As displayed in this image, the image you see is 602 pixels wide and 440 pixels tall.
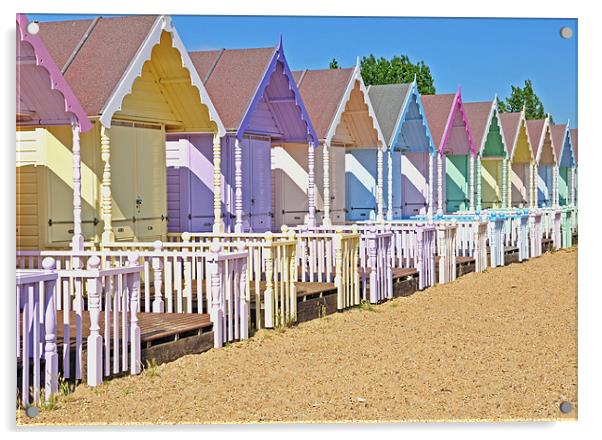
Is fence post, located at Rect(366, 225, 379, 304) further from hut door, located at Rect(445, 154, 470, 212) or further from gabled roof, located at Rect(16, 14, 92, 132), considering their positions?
hut door, located at Rect(445, 154, 470, 212)

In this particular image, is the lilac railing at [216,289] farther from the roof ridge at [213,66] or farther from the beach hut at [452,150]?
the beach hut at [452,150]

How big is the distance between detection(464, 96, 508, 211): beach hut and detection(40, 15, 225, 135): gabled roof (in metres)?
13.5

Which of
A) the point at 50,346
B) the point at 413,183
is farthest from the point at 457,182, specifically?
the point at 50,346

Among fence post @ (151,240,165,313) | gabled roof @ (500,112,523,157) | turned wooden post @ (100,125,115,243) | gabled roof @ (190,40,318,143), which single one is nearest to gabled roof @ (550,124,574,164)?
gabled roof @ (500,112,523,157)

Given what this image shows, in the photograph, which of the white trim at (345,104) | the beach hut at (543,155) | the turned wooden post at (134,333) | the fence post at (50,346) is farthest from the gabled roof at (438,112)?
the fence post at (50,346)

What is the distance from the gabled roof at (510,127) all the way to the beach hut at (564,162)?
154cm

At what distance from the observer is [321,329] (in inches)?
508

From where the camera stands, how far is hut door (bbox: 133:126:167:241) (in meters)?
14.9

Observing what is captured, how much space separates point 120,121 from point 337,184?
7.46 m

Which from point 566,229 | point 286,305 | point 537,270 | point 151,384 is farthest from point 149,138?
point 566,229

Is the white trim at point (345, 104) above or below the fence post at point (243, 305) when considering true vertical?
above

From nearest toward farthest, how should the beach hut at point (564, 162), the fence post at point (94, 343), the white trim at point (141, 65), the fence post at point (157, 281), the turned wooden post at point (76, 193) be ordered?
the fence post at point (94, 343) < the fence post at point (157, 281) < the turned wooden post at point (76, 193) < the white trim at point (141, 65) < the beach hut at point (564, 162)

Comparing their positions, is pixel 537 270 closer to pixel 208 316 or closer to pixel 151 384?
pixel 208 316

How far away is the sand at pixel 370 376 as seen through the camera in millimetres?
8523
